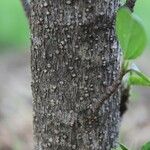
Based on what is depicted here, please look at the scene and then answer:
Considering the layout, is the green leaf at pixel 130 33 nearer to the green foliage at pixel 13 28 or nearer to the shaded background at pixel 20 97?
the shaded background at pixel 20 97

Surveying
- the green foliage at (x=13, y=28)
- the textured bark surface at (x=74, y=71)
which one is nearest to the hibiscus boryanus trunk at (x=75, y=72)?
the textured bark surface at (x=74, y=71)

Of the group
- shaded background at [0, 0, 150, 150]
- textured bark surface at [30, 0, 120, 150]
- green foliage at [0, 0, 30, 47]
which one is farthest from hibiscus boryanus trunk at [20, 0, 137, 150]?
green foliage at [0, 0, 30, 47]

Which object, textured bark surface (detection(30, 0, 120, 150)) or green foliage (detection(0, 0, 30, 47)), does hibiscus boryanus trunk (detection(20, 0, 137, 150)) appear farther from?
green foliage (detection(0, 0, 30, 47))

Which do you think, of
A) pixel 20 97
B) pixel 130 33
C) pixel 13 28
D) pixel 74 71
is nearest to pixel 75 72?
pixel 74 71

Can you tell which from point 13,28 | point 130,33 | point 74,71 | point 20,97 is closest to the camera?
point 130,33

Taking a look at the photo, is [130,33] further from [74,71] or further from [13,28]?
[13,28]

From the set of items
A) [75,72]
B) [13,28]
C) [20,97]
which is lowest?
[20,97]
